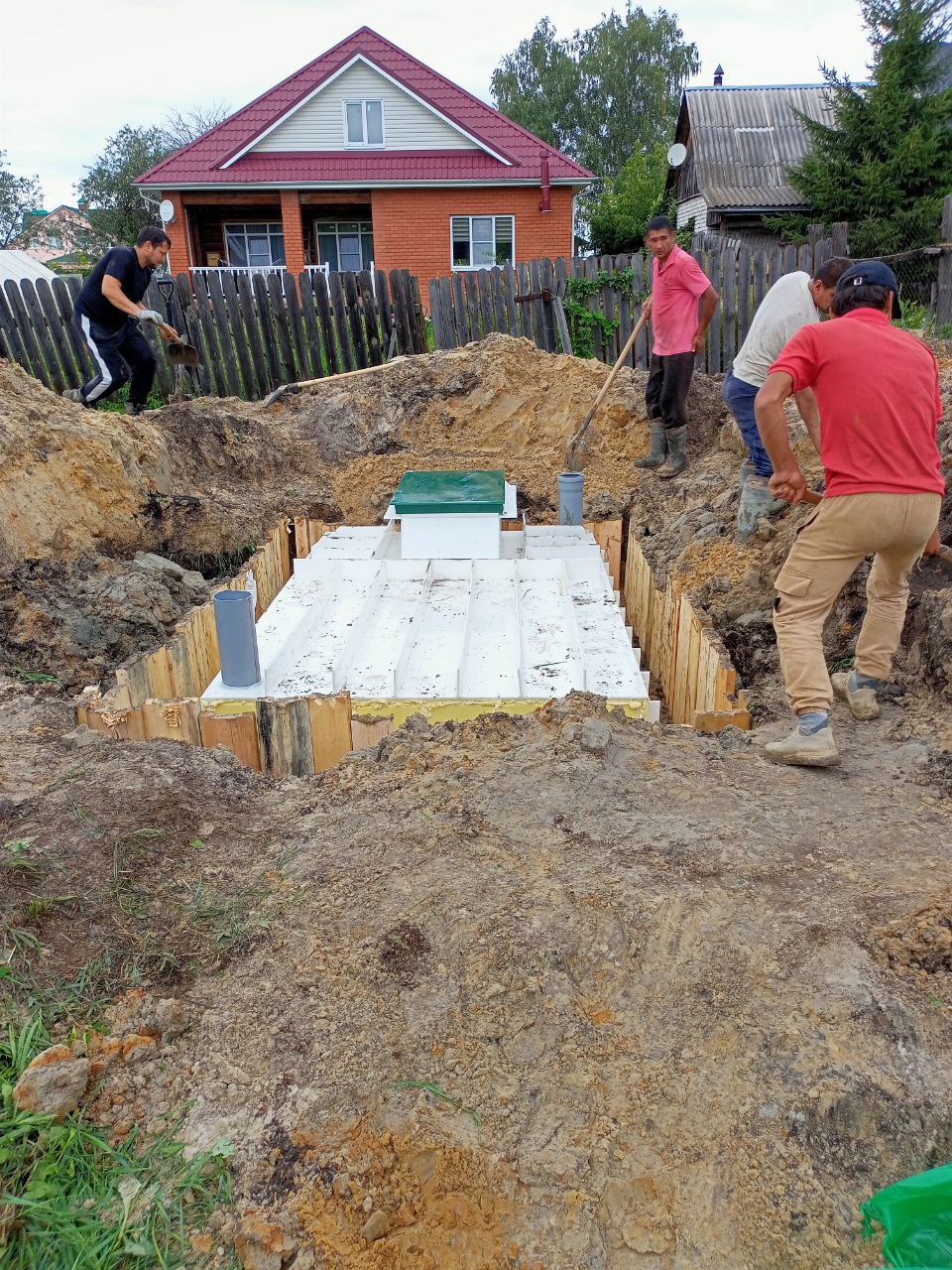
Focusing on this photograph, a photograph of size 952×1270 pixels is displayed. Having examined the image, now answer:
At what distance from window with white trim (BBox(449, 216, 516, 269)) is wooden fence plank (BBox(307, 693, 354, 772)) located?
56.6 feet

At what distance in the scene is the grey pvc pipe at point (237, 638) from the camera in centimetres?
405

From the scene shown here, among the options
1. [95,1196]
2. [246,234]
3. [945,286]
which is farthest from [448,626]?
[246,234]

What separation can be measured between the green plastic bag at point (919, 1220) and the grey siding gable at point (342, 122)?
2038 centimetres

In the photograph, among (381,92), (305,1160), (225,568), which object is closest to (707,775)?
(305,1160)

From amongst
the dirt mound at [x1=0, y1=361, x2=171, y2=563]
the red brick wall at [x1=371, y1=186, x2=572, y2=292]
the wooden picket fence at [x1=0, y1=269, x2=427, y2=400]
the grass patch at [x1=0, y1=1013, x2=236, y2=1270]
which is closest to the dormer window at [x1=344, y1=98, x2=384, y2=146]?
the red brick wall at [x1=371, y1=186, x2=572, y2=292]

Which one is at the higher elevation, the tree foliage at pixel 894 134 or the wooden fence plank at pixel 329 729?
the tree foliage at pixel 894 134

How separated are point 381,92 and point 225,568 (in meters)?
16.7

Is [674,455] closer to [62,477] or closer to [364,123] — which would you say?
[62,477]

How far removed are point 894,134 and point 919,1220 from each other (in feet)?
60.1

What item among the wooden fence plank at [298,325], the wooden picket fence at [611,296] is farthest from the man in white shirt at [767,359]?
the wooden fence plank at [298,325]

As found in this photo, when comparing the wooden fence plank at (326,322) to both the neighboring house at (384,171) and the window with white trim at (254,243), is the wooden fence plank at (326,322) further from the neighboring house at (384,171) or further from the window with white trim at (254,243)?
the window with white trim at (254,243)

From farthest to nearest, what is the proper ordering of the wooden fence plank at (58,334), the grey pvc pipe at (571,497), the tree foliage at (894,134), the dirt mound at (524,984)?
the tree foliage at (894,134) < the wooden fence plank at (58,334) < the grey pvc pipe at (571,497) < the dirt mound at (524,984)

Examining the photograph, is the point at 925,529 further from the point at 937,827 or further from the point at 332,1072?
the point at 332,1072

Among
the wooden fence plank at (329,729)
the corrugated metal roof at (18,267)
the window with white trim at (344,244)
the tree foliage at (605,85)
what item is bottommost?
the wooden fence plank at (329,729)
